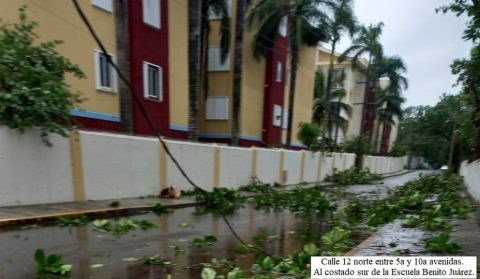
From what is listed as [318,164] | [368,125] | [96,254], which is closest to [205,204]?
[96,254]

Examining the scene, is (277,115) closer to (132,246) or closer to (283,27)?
(283,27)

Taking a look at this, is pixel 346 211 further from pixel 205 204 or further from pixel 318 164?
pixel 318 164

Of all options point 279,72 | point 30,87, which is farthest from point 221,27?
point 30,87

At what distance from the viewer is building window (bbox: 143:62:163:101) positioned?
16.3m

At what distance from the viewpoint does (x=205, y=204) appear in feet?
39.2

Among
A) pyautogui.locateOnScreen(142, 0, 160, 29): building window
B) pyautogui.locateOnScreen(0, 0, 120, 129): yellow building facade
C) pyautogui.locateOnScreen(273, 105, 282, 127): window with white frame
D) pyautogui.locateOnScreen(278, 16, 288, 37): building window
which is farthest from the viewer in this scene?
pyautogui.locateOnScreen(273, 105, 282, 127): window with white frame

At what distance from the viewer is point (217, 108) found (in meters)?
24.3

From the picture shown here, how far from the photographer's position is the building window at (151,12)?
1644 centimetres

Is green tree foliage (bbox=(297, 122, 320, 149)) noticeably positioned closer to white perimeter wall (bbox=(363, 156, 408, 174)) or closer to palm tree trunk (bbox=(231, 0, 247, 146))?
palm tree trunk (bbox=(231, 0, 247, 146))

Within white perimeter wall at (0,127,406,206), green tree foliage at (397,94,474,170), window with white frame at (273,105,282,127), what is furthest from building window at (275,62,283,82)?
green tree foliage at (397,94,474,170)

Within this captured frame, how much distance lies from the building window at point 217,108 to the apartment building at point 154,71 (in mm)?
62

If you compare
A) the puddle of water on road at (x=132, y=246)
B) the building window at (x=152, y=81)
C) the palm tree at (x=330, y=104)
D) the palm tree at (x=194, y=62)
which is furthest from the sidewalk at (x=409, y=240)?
the palm tree at (x=330, y=104)

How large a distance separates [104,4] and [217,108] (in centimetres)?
1079

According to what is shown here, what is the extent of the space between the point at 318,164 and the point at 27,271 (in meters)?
23.2
